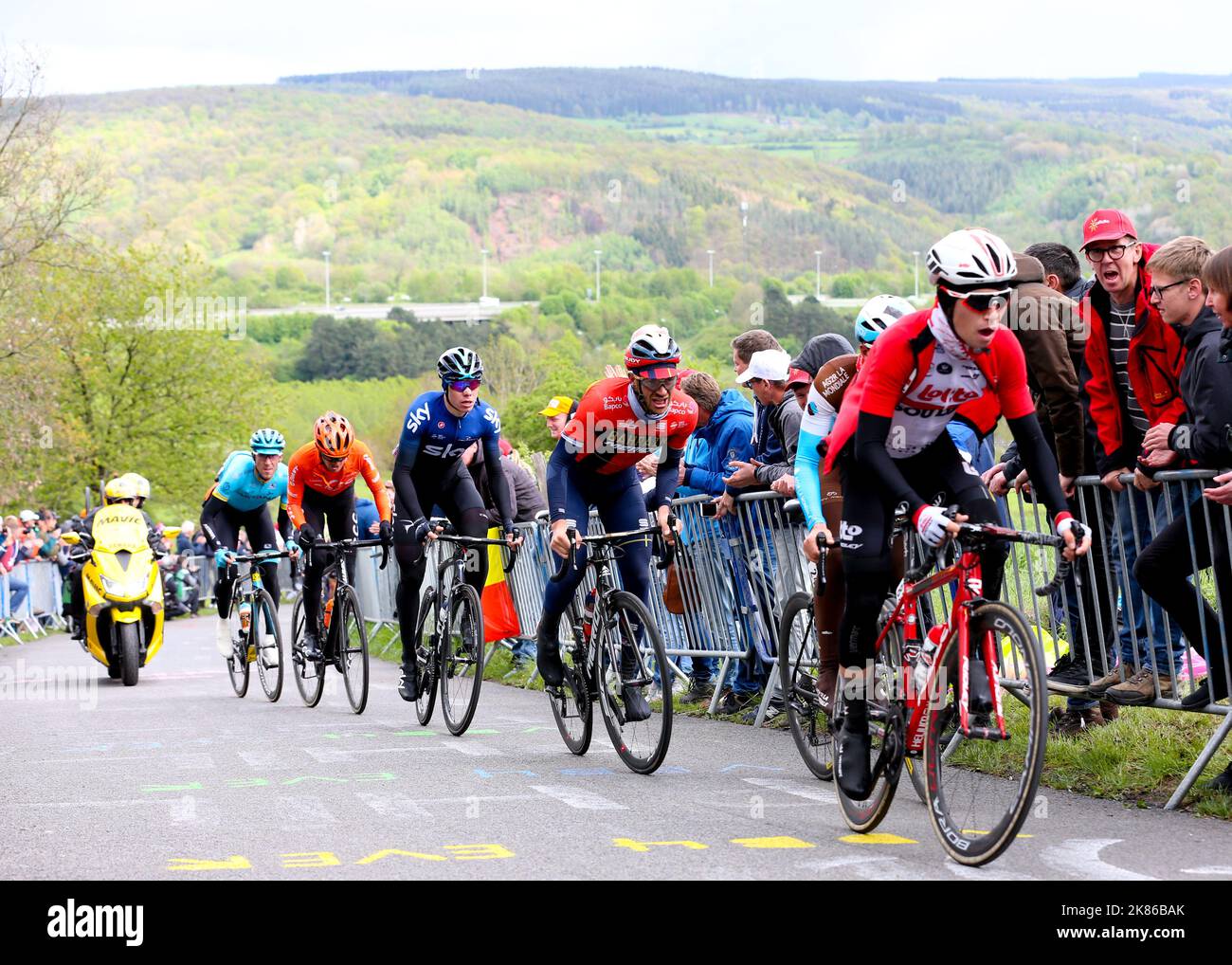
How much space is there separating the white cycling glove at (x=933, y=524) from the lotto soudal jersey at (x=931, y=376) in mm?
463

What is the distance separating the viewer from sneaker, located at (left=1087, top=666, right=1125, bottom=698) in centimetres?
757

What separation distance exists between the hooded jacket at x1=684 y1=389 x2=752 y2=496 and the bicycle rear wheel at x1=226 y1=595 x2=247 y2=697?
5064mm

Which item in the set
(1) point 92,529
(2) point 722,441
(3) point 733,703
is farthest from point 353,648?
(1) point 92,529

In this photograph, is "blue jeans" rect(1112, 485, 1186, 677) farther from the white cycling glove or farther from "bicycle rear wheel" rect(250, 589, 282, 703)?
"bicycle rear wheel" rect(250, 589, 282, 703)

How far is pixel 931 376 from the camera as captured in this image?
20.1 feet

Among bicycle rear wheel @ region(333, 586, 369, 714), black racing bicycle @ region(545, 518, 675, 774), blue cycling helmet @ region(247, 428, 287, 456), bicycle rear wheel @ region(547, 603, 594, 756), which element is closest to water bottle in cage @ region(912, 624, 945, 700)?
black racing bicycle @ region(545, 518, 675, 774)

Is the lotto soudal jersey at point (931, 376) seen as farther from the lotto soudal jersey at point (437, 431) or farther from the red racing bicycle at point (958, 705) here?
the lotto soudal jersey at point (437, 431)

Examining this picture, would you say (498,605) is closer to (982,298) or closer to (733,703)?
(733,703)

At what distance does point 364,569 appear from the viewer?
20.7 metres

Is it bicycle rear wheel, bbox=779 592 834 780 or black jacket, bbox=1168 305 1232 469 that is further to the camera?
bicycle rear wheel, bbox=779 592 834 780

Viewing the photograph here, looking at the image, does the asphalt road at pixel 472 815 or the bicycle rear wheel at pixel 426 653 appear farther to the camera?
the bicycle rear wheel at pixel 426 653

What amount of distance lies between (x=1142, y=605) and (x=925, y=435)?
1.91 m

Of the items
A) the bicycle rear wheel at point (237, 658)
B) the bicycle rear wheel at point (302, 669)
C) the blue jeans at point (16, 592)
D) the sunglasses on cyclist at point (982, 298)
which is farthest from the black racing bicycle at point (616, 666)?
the blue jeans at point (16, 592)

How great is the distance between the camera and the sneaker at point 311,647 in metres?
13.0
